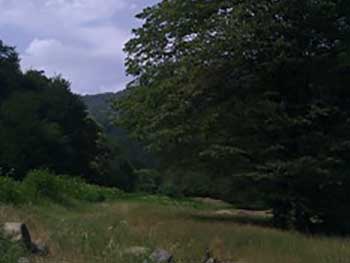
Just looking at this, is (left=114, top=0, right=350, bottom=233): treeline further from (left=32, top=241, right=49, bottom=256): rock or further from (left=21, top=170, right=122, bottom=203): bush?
(left=32, top=241, right=49, bottom=256): rock

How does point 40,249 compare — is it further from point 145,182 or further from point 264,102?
point 145,182

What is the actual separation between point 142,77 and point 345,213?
7020 millimetres

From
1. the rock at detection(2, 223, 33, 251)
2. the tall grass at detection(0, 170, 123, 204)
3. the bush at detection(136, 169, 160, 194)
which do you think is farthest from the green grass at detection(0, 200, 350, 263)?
the bush at detection(136, 169, 160, 194)

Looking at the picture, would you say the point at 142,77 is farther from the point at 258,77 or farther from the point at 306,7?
the point at 306,7

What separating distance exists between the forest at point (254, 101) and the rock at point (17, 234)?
32.9ft

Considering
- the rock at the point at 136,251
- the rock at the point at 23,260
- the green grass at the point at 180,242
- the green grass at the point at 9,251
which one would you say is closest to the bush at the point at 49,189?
the green grass at the point at 180,242

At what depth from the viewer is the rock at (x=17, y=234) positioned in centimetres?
1065

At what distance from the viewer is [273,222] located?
74.0 feet

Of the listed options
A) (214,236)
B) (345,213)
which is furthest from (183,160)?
(214,236)

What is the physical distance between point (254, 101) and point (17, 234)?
11.3m

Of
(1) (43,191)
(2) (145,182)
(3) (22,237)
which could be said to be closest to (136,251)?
(3) (22,237)

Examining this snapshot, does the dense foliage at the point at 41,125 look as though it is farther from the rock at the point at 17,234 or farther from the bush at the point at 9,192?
the rock at the point at 17,234

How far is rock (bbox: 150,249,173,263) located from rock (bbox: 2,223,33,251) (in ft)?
5.51

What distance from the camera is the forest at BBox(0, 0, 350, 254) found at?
20.8 metres
